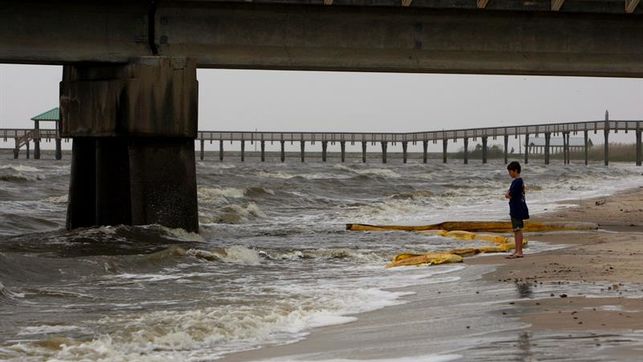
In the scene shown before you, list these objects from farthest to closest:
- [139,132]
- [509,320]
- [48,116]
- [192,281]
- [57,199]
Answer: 1. [48,116]
2. [57,199]
3. [139,132]
4. [192,281]
5. [509,320]

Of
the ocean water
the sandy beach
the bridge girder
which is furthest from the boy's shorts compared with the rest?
the bridge girder

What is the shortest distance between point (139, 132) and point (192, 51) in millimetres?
2607

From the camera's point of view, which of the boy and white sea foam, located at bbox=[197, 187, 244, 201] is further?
white sea foam, located at bbox=[197, 187, 244, 201]

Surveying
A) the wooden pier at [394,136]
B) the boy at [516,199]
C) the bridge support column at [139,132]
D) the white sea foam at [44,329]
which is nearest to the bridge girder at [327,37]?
the bridge support column at [139,132]

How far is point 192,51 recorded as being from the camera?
66.7 ft

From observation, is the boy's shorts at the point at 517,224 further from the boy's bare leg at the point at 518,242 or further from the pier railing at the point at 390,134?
the pier railing at the point at 390,134

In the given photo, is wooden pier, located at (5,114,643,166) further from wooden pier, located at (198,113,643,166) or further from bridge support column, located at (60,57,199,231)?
bridge support column, located at (60,57,199,231)

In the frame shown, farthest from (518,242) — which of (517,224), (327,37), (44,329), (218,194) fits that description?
(218,194)

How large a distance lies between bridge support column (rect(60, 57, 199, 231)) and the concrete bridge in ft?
0.08

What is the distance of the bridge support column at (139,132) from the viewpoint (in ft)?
60.4

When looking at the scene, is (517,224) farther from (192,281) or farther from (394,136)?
(394,136)

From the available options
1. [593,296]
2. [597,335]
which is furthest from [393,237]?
[597,335]

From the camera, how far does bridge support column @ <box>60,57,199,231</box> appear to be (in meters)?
18.4

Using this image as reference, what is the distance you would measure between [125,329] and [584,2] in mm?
15219
